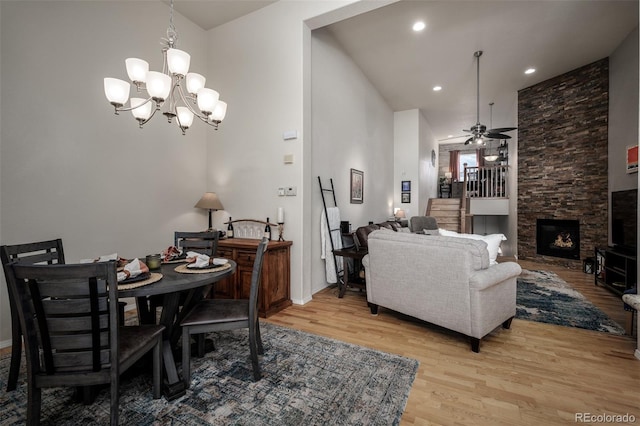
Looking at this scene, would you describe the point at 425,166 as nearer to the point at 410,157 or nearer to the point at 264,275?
the point at 410,157

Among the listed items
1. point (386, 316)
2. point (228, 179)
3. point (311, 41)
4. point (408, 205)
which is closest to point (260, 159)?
point (228, 179)

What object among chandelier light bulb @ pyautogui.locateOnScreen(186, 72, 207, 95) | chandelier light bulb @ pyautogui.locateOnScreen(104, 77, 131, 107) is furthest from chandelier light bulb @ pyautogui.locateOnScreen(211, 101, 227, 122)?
chandelier light bulb @ pyautogui.locateOnScreen(104, 77, 131, 107)

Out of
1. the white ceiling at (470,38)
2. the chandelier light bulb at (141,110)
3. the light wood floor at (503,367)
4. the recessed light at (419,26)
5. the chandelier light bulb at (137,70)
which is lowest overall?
the light wood floor at (503,367)

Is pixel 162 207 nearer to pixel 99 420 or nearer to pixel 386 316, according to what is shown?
pixel 99 420

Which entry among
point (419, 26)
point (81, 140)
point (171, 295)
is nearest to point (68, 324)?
point (171, 295)

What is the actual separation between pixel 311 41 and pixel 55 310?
3.94 metres

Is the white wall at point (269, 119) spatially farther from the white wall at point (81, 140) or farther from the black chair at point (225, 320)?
the black chair at point (225, 320)

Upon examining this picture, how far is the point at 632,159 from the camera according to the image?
427 centimetres

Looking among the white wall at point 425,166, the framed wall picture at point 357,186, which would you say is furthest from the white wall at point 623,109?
the framed wall picture at point 357,186

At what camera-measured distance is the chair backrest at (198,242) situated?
2826mm

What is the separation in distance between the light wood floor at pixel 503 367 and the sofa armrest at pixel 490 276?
1.95 feet

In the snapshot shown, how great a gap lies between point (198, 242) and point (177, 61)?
1627 millimetres

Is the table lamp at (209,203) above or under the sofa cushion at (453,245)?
above

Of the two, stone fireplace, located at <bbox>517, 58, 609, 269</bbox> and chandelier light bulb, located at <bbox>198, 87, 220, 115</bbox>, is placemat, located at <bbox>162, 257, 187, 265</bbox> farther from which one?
stone fireplace, located at <bbox>517, 58, 609, 269</bbox>
